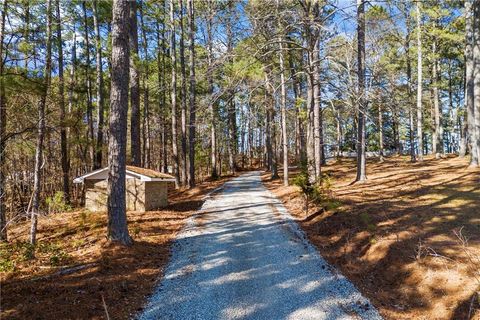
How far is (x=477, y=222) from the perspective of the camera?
6.98 m

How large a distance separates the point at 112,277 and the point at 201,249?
222 cm

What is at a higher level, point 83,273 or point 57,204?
point 57,204

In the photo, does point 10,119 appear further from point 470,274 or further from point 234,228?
point 470,274

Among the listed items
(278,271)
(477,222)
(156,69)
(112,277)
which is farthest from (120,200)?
(156,69)

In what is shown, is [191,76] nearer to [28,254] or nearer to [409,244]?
[28,254]

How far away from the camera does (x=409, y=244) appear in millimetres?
6262

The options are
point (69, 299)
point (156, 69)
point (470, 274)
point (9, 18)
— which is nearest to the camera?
point (69, 299)

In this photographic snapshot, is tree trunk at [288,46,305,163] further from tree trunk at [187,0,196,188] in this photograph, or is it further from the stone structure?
the stone structure

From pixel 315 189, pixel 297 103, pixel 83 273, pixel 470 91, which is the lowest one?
pixel 83 273

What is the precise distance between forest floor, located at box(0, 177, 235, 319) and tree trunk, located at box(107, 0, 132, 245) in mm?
518

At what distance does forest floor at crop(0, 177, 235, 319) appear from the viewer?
4371 millimetres

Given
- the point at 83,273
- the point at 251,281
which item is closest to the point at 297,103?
the point at 251,281

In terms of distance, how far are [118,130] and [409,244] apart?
22.3ft

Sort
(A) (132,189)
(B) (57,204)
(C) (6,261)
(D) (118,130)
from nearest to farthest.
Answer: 1. (C) (6,261)
2. (D) (118,130)
3. (B) (57,204)
4. (A) (132,189)
